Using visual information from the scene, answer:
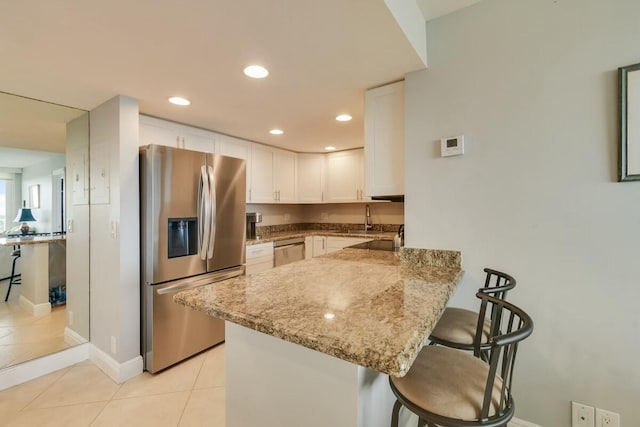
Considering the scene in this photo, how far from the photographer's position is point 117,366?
218 centimetres

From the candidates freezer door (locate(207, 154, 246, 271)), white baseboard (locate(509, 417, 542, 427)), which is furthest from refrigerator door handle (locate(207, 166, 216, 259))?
white baseboard (locate(509, 417, 542, 427))

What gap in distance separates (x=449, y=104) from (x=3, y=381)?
145 inches

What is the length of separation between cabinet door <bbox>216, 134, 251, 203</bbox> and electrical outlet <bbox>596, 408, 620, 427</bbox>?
3.42m

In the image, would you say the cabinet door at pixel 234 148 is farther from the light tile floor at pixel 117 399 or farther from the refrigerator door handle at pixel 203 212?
the light tile floor at pixel 117 399

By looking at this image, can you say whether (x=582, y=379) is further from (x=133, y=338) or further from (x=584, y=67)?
(x=133, y=338)

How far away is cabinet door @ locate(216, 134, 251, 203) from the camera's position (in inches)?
129

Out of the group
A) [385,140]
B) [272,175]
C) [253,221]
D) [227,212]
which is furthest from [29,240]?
[385,140]

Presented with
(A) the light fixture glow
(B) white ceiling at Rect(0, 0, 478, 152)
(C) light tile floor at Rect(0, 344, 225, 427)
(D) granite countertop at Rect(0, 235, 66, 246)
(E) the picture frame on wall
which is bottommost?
(C) light tile floor at Rect(0, 344, 225, 427)

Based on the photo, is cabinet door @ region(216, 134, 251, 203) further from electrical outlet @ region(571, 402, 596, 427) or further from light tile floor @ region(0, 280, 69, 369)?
electrical outlet @ region(571, 402, 596, 427)

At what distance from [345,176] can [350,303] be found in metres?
3.45

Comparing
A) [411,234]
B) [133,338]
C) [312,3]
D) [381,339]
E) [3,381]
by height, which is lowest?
[3,381]

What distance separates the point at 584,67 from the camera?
4.26ft

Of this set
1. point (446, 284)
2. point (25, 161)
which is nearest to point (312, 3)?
point (446, 284)

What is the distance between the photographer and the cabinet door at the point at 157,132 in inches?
100
